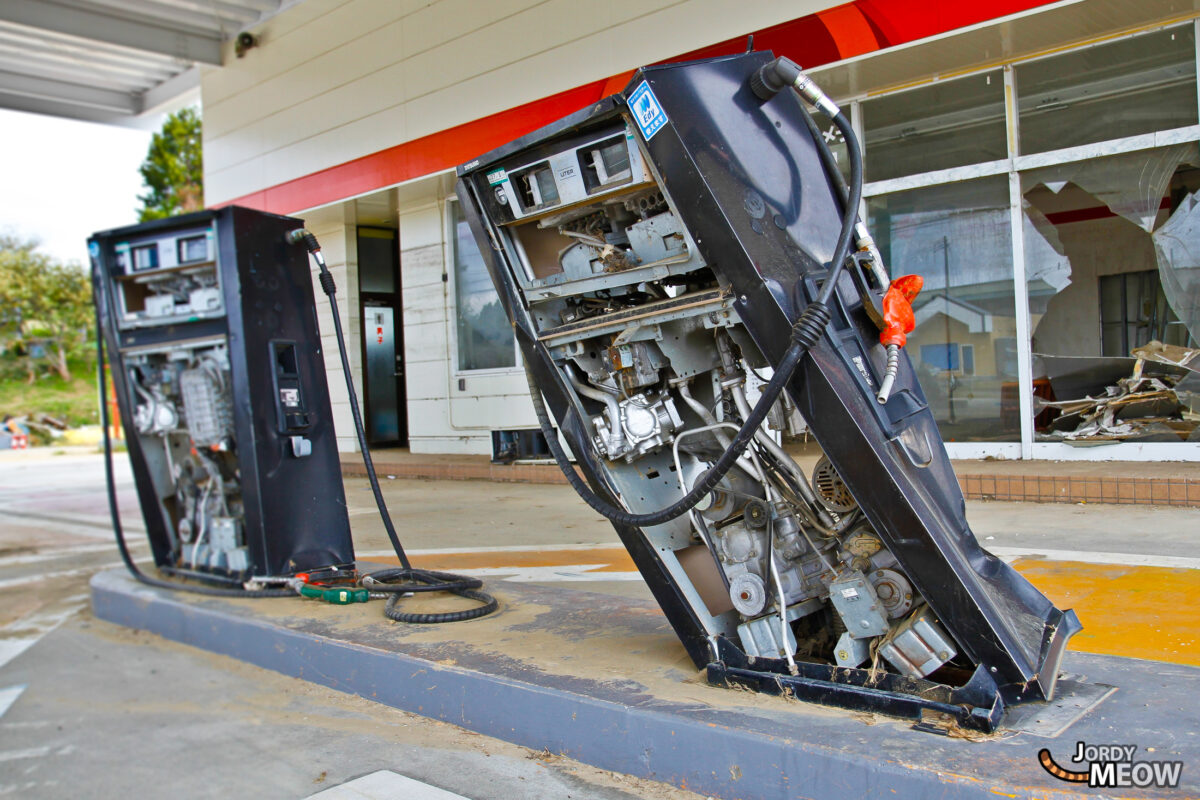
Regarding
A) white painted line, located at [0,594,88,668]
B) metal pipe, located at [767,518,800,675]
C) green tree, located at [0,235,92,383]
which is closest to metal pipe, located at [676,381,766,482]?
metal pipe, located at [767,518,800,675]

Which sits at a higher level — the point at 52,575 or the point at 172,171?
the point at 172,171

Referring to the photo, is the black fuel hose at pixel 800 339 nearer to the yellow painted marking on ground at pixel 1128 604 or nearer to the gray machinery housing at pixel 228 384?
the yellow painted marking on ground at pixel 1128 604

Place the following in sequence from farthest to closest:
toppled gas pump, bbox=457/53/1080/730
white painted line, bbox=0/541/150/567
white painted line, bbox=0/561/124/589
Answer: white painted line, bbox=0/541/150/567
white painted line, bbox=0/561/124/589
toppled gas pump, bbox=457/53/1080/730

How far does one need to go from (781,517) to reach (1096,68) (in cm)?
696

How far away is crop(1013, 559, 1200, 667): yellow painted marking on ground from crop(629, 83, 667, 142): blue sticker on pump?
2518mm

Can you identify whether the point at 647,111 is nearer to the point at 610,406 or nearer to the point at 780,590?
the point at 610,406

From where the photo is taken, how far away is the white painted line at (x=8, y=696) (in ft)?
13.2

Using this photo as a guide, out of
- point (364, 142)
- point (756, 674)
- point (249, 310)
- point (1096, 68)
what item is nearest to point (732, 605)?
point (756, 674)

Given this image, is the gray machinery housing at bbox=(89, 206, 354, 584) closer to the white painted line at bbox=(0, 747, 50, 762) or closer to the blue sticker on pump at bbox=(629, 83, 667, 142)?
the white painted line at bbox=(0, 747, 50, 762)

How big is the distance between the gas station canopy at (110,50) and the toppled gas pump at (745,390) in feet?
42.4

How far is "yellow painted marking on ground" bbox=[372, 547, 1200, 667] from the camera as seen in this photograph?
134 inches

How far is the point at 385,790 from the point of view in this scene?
9.55 feet

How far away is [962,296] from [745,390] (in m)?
6.54

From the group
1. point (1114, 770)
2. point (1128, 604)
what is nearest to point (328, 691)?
point (1114, 770)
